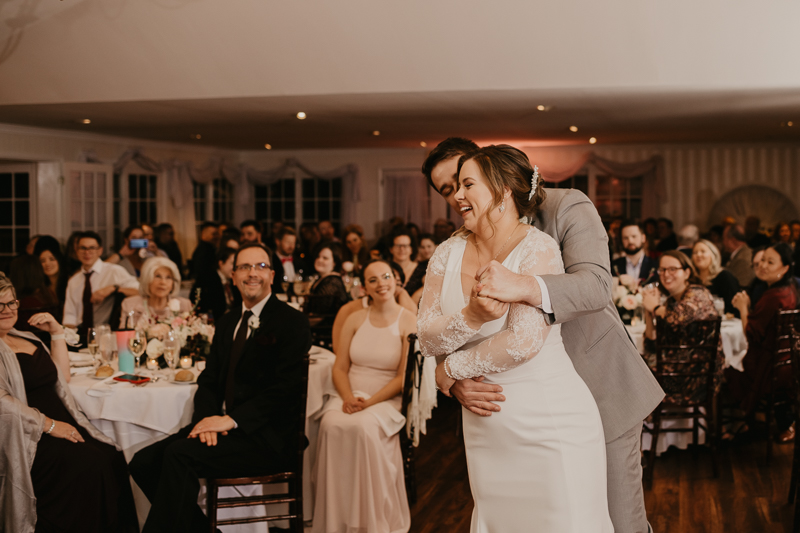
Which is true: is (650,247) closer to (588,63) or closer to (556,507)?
(588,63)

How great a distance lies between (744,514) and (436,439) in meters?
2.09

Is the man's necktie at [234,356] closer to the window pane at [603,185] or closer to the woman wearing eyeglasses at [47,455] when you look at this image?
the woman wearing eyeglasses at [47,455]

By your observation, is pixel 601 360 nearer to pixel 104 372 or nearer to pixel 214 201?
pixel 104 372

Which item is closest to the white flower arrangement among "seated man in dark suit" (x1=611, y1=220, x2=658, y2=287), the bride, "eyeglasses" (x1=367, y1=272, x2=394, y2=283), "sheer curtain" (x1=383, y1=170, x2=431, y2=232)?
"eyeglasses" (x1=367, y1=272, x2=394, y2=283)

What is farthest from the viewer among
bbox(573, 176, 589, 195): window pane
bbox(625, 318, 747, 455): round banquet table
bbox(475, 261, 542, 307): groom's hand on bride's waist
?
bbox(573, 176, 589, 195): window pane

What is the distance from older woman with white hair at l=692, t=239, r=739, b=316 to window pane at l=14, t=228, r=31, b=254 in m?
8.28

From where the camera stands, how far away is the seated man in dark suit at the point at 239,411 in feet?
9.64

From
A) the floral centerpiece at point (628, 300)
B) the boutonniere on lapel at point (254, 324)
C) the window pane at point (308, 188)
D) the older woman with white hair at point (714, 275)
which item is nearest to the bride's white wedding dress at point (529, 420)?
the boutonniere on lapel at point (254, 324)

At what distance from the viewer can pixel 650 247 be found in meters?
9.77

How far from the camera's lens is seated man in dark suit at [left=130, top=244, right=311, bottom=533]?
294 centimetres

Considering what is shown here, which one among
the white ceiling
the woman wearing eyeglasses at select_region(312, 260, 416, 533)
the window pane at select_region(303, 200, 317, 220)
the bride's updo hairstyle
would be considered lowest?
the woman wearing eyeglasses at select_region(312, 260, 416, 533)

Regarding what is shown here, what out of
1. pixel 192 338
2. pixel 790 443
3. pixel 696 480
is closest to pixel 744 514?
pixel 696 480

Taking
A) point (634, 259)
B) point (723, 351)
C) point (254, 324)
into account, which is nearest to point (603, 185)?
point (634, 259)

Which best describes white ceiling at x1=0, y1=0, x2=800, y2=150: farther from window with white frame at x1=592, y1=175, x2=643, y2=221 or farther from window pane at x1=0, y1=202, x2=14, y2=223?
window with white frame at x1=592, y1=175, x2=643, y2=221
